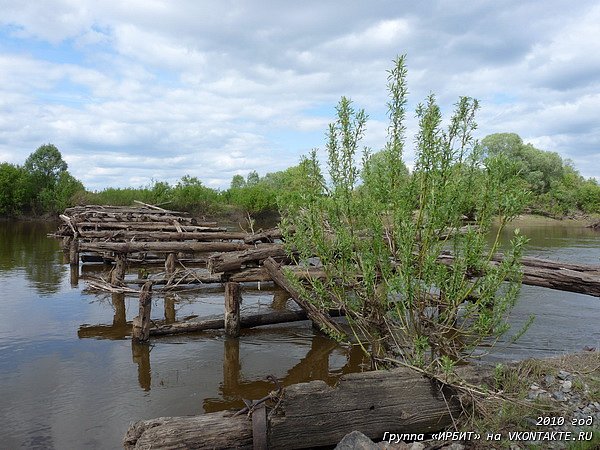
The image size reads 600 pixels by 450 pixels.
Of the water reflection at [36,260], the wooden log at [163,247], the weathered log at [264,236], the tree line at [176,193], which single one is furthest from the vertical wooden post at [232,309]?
the tree line at [176,193]

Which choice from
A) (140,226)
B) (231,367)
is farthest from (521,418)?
(140,226)

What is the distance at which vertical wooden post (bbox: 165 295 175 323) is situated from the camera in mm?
11805

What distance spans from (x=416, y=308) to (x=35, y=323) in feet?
30.4

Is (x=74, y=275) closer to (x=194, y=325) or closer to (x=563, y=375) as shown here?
(x=194, y=325)

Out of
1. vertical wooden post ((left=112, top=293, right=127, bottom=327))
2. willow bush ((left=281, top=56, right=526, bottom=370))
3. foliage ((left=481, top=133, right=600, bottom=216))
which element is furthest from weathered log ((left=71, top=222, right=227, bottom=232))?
foliage ((left=481, top=133, right=600, bottom=216))

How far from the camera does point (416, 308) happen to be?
218 inches

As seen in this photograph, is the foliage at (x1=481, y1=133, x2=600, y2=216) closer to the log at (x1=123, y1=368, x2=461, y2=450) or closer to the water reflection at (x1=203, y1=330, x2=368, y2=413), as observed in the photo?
the water reflection at (x1=203, y1=330, x2=368, y2=413)

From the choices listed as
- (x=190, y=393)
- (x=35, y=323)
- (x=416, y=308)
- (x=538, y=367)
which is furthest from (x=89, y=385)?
(x=538, y=367)

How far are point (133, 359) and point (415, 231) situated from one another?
6065 millimetres

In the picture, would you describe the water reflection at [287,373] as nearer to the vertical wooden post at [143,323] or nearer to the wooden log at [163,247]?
the vertical wooden post at [143,323]

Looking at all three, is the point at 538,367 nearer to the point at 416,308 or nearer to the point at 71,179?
the point at 416,308

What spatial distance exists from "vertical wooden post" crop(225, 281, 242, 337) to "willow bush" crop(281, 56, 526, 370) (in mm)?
3851

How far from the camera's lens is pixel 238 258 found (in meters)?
10.2

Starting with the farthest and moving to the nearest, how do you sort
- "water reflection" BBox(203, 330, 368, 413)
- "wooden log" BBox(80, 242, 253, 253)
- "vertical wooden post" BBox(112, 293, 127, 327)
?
"wooden log" BBox(80, 242, 253, 253), "vertical wooden post" BBox(112, 293, 127, 327), "water reflection" BBox(203, 330, 368, 413)
